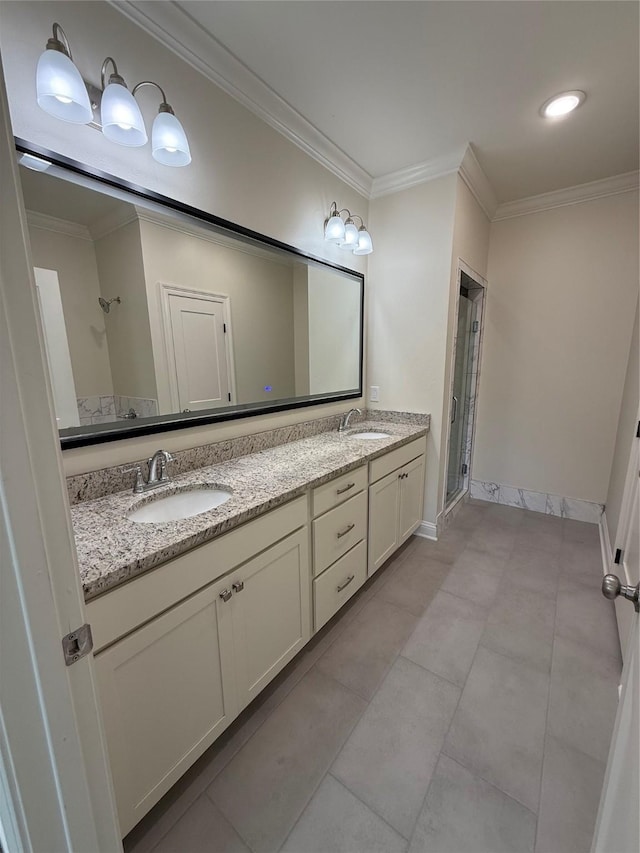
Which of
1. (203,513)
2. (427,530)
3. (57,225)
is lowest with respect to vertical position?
(427,530)

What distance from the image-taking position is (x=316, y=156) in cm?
200

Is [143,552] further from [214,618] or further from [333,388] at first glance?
[333,388]

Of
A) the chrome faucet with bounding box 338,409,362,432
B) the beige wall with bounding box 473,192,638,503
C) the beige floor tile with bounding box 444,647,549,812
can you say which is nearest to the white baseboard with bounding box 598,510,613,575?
the beige wall with bounding box 473,192,638,503

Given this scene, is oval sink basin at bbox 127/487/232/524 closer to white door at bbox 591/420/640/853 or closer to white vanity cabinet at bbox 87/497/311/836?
white vanity cabinet at bbox 87/497/311/836

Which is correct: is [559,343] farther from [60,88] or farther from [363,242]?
[60,88]

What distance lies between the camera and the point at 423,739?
125 cm

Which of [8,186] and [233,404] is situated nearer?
[8,186]

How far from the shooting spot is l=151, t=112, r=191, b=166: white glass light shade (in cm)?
119

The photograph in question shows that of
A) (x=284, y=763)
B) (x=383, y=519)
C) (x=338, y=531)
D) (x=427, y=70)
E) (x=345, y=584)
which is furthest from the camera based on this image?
(x=383, y=519)

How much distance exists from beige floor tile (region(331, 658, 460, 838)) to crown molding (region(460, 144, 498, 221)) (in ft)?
9.22

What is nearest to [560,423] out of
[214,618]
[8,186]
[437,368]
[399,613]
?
[437,368]

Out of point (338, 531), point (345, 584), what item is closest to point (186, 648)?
point (338, 531)

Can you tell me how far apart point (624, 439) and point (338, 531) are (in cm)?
210

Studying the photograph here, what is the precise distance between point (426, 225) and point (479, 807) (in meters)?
2.79
